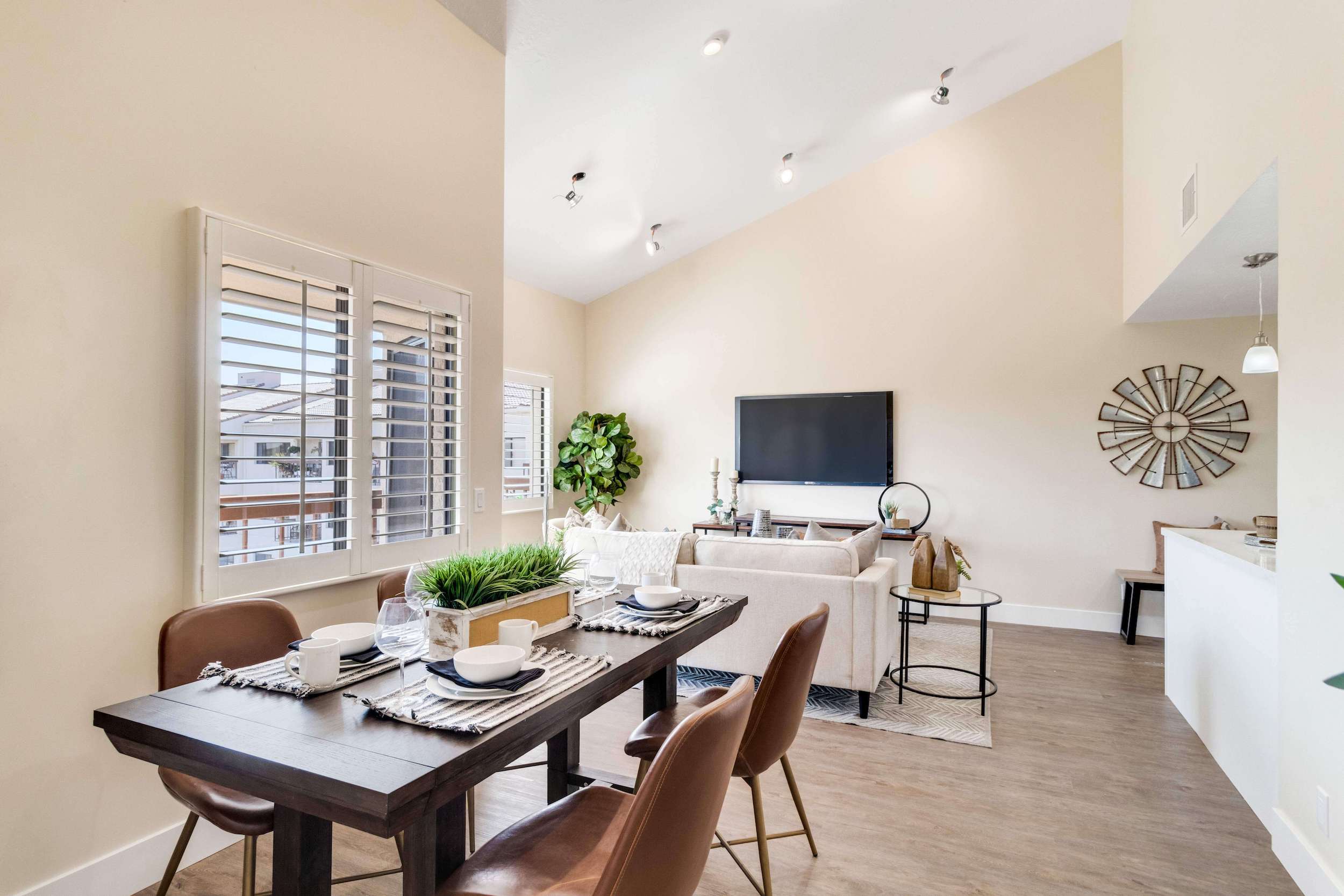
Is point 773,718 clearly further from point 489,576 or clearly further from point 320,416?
point 320,416

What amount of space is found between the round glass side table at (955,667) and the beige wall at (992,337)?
1.84 m

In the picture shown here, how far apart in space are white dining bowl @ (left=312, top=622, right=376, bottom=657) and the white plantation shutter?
1.13m

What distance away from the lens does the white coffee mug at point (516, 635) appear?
157 centimetres

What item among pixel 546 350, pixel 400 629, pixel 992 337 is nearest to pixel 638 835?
pixel 400 629

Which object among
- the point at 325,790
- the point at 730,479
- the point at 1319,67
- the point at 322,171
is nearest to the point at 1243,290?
the point at 1319,67

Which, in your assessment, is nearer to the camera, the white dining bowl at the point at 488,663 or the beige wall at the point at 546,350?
the white dining bowl at the point at 488,663

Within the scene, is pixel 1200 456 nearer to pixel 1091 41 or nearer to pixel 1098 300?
pixel 1098 300

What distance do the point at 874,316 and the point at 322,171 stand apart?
4612 millimetres

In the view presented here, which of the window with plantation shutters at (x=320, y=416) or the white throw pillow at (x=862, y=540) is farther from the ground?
the window with plantation shutters at (x=320, y=416)

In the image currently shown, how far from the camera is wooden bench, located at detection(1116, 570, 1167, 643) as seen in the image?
15.9 feet

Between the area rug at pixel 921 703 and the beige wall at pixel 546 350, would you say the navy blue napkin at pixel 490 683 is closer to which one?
the area rug at pixel 921 703

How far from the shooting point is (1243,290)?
4.17 meters

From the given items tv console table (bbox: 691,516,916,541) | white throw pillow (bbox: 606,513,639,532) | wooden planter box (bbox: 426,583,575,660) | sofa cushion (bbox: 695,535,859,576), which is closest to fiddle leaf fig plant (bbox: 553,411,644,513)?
tv console table (bbox: 691,516,916,541)

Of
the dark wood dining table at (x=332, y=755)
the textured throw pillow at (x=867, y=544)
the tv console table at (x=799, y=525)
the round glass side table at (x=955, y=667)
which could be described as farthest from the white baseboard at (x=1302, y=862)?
the tv console table at (x=799, y=525)
